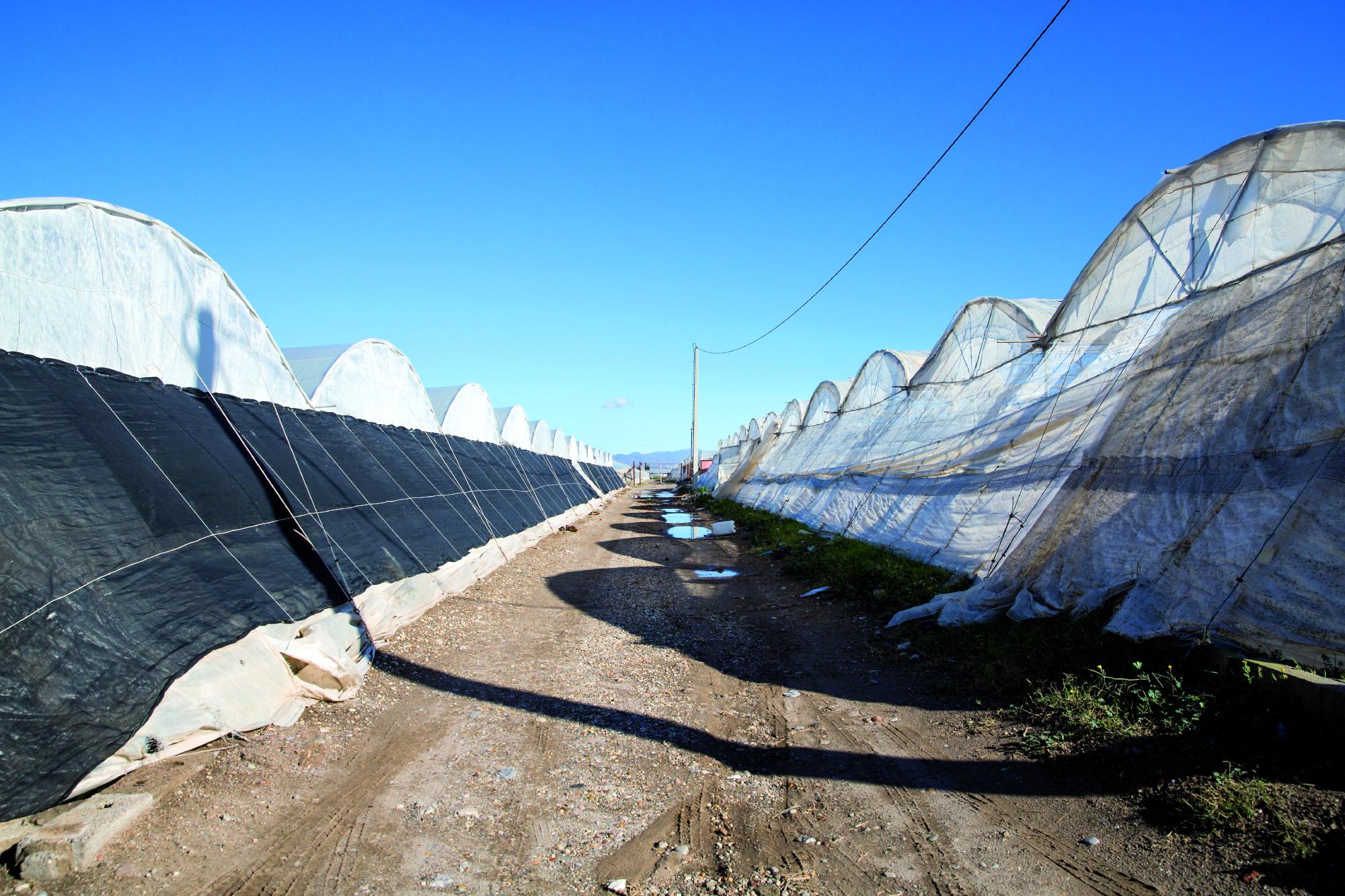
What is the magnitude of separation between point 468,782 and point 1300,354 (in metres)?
6.28

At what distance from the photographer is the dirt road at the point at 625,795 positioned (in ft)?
10.4

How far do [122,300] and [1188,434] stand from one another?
965 cm

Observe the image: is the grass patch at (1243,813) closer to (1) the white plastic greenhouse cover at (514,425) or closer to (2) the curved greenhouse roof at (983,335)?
(2) the curved greenhouse roof at (983,335)

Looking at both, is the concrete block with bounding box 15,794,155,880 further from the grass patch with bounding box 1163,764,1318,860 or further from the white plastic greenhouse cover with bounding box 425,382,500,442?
the white plastic greenhouse cover with bounding box 425,382,500,442

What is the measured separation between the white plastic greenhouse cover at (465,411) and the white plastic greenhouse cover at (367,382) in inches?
130

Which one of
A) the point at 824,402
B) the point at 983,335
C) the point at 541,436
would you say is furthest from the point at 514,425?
the point at 983,335

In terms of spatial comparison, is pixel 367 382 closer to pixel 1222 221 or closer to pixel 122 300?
pixel 122 300

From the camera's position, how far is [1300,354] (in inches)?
210

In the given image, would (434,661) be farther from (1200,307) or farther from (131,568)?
(1200,307)

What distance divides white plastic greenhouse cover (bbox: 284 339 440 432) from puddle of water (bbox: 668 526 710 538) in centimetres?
717

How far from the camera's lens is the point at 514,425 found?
3209cm

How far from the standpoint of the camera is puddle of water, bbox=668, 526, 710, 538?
19844 mm

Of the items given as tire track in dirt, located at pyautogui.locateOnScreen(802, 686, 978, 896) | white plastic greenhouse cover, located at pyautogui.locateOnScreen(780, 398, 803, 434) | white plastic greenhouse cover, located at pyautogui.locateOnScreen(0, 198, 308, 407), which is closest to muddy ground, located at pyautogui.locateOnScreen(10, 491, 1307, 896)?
tire track in dirt, located at pyautogui.locateOnScreen(802, 686, 978, 896)

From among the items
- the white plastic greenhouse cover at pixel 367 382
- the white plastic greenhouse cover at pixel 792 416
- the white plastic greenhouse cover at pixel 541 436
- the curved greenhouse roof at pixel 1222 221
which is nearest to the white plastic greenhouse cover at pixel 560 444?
the white plastic greenhouse cover at pixel 541 436
